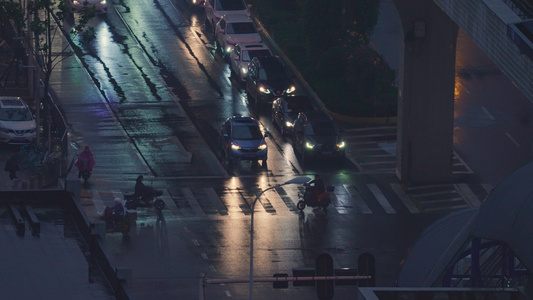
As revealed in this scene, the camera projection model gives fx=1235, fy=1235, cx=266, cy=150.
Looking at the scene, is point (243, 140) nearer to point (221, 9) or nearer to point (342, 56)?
point (342, 56)

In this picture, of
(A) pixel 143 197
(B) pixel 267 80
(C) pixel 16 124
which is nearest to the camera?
(A) pixel 143 197

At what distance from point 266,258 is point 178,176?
34.0ft

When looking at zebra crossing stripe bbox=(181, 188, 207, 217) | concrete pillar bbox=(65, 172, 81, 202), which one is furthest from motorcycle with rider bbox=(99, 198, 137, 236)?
concrete pillar bbox=(65, 172, 81, 202)

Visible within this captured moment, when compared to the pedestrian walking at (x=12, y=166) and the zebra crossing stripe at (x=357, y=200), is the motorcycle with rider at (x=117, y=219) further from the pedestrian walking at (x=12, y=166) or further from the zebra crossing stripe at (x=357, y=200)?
the zebra crossing stripe at (x=357, y=200)

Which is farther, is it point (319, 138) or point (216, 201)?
point (319, 138)

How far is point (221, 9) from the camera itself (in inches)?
2758

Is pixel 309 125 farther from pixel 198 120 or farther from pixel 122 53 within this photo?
pixel 122 53

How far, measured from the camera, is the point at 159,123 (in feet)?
186

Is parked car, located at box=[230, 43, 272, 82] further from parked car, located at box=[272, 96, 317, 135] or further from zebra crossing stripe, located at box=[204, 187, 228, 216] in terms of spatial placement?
zebra crossing stripe, located at box=[204, 187, 228, 216]

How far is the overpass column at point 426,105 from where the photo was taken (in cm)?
4959

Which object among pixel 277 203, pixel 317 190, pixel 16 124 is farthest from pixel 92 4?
pixel 317 190

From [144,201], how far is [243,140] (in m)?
7.30

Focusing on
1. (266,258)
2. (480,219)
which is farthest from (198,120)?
(480,219)

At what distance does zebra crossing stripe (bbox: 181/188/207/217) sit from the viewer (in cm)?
4603
